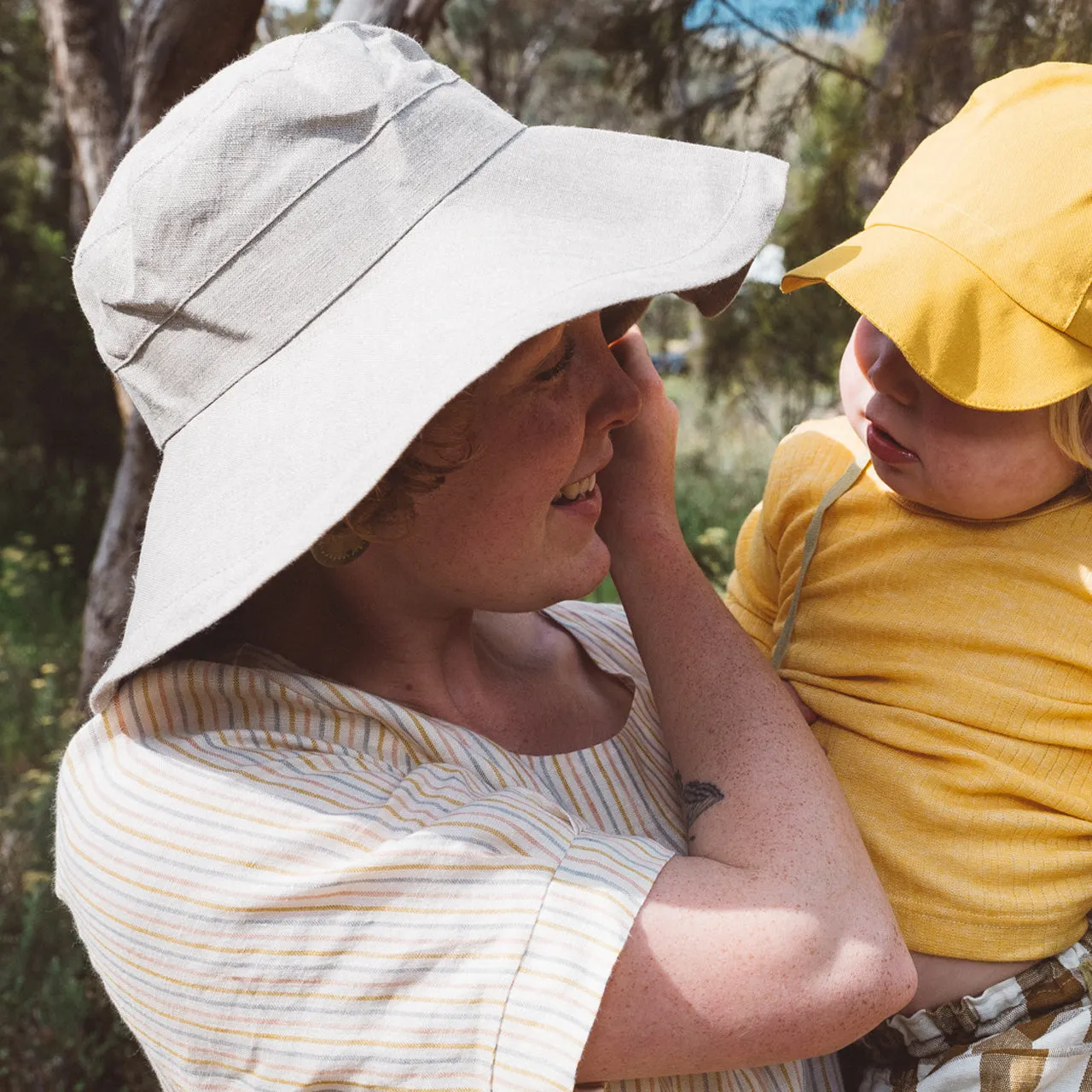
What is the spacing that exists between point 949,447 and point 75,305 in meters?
7.25

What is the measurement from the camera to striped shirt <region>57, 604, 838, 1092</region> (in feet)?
3.52

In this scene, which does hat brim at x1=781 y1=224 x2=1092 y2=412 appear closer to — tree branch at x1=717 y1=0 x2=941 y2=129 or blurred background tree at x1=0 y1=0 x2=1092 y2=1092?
blurred background tree at x1=0 y1=0 x2=1092 y2=1092

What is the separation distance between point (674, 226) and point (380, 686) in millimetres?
714

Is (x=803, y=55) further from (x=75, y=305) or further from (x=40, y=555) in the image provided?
(x=75, y=305)

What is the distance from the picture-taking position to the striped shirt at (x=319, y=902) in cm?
107

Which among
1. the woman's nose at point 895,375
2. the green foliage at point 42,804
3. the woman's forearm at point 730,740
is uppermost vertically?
the woman's nose at point 895,375

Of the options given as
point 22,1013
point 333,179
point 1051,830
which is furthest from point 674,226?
point 22,1013

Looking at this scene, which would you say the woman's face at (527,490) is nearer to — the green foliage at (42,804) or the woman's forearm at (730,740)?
the woman's forearm at (730,740)

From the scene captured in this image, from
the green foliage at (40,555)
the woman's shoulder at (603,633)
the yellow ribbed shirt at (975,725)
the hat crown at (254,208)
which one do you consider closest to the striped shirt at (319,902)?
the hat crown at (254,208)

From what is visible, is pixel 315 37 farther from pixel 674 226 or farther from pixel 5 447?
pixel 5 447

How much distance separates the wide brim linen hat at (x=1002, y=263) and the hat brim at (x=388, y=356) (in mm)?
362

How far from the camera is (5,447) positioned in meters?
8.05

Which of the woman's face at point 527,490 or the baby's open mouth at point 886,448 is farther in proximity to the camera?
the baby's open mouth at point 886,448

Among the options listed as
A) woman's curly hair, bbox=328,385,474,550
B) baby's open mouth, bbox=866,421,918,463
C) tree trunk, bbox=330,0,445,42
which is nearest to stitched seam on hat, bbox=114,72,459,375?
woman's curly hair, bbox=328,385,474,550
